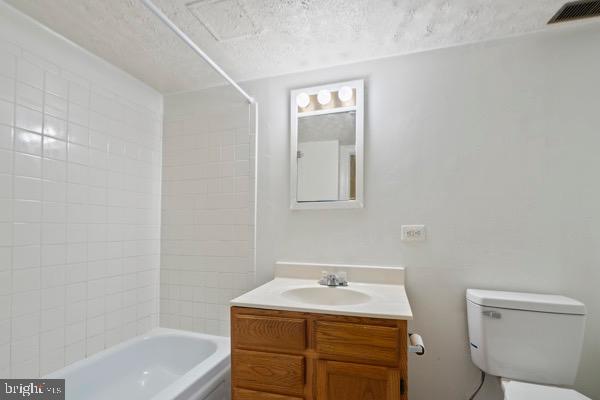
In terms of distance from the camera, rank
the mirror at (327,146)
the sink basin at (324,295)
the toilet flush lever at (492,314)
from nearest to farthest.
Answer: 1. the toilet flush lever at (492,314)
2. the sink basin at (324,295)
3. the mirror at (327,146)

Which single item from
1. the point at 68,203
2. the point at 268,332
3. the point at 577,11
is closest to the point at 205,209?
the point at 68,203

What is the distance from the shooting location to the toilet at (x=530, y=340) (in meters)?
1.35

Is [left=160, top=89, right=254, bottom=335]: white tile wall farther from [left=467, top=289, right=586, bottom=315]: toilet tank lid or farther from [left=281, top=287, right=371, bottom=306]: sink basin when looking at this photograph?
[left=467, top=289, right=586, bottom=315]: toilet tank lid

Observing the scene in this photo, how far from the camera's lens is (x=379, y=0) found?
1357 millimetres

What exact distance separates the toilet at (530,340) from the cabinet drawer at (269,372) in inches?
35.2

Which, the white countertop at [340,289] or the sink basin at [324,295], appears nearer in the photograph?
the white countertop at [340,289]

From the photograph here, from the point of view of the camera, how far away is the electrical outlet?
5.66 ft

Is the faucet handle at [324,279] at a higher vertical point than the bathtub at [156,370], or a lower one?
higher

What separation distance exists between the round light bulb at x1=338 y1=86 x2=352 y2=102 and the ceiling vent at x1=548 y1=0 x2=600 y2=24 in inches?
41.2

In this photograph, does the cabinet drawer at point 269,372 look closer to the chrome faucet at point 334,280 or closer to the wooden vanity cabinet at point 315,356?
the wooden vanity cabinet at point 315,356

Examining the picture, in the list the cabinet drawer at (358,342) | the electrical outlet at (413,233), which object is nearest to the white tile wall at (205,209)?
the cabinet drawer at (358,342)

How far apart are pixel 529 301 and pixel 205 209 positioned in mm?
1957

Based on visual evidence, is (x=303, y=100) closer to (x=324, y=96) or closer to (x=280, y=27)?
(x=324, y=96)

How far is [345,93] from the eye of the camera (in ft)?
6.11
